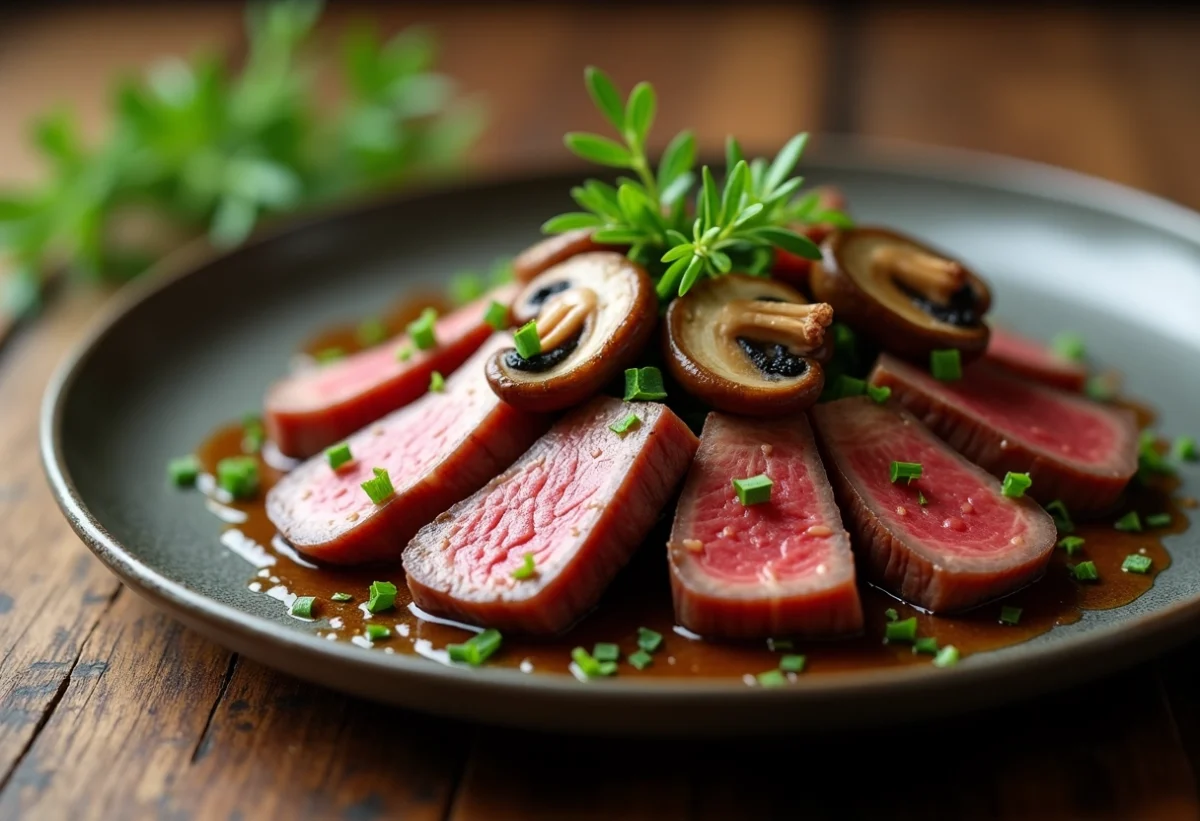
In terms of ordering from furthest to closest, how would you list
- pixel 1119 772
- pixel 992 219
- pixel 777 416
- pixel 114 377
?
pixel 992 219
pixel 114 377
pixel 777 416
pixel 1119 772

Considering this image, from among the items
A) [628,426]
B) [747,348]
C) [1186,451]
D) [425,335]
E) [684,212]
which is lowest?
[1186,451]

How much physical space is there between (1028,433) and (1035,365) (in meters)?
0.48

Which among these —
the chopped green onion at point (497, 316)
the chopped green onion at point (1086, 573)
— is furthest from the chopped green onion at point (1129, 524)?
the chopped green onion at point (497, 316)

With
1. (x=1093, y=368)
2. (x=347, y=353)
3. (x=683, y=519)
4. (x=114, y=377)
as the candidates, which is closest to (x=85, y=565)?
(x=114, y=377)

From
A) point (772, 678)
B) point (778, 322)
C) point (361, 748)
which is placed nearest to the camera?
point (772, 678)

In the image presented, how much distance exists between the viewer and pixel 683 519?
10.7 feet

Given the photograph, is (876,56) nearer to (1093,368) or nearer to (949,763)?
(1093,368)

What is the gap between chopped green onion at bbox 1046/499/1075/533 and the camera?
11.7 feet

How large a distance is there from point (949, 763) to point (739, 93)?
16.8ft

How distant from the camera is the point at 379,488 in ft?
11.5

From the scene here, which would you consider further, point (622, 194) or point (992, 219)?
point (992, 219)

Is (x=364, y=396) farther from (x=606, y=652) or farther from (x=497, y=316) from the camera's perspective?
(x=606, y=652)

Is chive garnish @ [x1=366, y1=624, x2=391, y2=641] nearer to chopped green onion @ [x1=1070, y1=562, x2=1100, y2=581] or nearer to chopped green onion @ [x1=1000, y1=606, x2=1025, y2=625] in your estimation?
chopped green onion @ [x1=1000, y1=606, x2=1025, y2=625]

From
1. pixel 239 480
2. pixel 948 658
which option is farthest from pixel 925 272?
pixel 239 480
